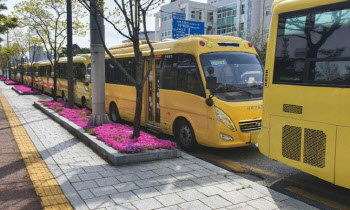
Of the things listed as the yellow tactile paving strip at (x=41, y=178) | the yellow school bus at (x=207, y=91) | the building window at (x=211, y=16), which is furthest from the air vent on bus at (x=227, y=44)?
the building window at (x=211, y=16)

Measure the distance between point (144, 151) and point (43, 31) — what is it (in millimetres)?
12466

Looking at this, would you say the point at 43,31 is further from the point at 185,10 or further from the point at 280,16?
the point at 185,10

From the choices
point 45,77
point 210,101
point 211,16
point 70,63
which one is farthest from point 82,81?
point 211,16

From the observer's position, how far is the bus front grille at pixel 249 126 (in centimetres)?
636

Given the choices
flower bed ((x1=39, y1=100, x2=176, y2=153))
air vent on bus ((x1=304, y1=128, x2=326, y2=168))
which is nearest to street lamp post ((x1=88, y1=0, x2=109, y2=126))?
flower bed ((x1=39, y1=100, x2=176, y2=153))

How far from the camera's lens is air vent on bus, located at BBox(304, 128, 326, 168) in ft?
13.8

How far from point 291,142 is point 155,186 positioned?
2.11m

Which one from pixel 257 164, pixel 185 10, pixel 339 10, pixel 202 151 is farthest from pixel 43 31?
pixel 185 10

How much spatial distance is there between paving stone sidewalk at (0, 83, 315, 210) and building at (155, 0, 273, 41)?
121ft

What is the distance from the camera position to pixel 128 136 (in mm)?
7047

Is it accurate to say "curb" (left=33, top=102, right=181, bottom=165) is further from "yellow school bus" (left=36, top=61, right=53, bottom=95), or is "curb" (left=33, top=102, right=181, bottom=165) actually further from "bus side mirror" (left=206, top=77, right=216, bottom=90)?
"yellow school bus" (left=36, top=61, right=53, bottom=95)

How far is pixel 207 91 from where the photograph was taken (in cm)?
652

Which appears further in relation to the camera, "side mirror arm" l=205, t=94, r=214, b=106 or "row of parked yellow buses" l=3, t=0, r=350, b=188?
"side mirror arm" l=205, t=94, r=214, b=106

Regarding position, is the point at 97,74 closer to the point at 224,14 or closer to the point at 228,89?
the point at 228,89
